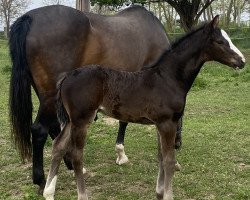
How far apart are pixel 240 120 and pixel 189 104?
1.65 m

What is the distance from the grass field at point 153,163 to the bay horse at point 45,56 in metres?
0.55

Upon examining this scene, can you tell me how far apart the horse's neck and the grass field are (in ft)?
4.04

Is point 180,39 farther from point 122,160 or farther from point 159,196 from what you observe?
point 122,160

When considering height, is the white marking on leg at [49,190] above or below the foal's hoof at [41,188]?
above

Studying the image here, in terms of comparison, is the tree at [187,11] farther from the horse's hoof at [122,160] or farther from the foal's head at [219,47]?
the foal's head at [219,47]

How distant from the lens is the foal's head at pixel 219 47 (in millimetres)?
3855

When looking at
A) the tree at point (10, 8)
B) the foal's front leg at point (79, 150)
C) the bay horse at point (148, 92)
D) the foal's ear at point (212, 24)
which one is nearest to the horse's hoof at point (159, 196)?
the bay horse at point (148, 92)

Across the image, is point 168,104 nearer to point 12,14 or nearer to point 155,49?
point 155,49

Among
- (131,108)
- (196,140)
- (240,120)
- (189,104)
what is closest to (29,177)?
(131,108)

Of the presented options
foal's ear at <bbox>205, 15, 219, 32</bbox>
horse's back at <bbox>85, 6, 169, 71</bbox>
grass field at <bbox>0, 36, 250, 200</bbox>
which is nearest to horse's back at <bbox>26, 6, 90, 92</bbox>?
horse's back at <bbox>85, 6, 169, 71</bbox>

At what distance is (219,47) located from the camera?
3871 millimetres

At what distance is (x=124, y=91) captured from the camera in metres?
3.78

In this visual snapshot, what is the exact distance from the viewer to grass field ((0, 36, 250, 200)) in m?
4.40

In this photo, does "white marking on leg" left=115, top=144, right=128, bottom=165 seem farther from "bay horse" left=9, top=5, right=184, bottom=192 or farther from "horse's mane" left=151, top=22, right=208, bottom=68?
"horse's mane" left=151, top=22, right=208, bottom=68
